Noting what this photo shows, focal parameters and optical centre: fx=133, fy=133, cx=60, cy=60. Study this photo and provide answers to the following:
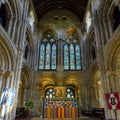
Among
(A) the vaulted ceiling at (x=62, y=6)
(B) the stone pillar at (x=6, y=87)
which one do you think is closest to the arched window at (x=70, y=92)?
(A) the vaulted ceiling at (x=62, y=6)

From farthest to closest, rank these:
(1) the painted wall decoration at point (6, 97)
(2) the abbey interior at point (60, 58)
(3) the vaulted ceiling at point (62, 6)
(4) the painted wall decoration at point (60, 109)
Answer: (3) the vaulted ceiling at point (62, 6), (4) the painted wall decoration at point (60, 109), (2) the abbey interior at point (60, 58), (1) the painted wall decoration at point (6, 97)

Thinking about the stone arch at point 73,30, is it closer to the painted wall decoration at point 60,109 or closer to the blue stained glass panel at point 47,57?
the blue stained glass panel at point 47,57

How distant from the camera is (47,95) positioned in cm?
1997

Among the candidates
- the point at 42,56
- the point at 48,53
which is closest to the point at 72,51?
the point at 48,53

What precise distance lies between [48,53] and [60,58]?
1.89m

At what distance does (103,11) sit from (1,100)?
1052cm

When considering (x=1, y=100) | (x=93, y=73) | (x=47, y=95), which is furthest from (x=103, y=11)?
(x=47, y=95)

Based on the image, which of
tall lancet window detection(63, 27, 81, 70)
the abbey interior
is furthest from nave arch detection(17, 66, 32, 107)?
tall lancet window detection(63, 27, 81, 70)

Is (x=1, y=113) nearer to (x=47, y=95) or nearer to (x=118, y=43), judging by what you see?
(x=118, y=43)

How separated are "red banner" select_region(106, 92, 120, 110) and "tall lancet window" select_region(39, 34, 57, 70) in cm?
899

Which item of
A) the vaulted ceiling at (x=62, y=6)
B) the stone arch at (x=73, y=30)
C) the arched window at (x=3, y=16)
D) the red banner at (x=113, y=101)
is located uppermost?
the vaulted ceiling at (x=62, y=6)

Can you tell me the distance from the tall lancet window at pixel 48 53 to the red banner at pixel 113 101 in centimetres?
899

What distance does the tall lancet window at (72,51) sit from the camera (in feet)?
55.7

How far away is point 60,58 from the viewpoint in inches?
669
